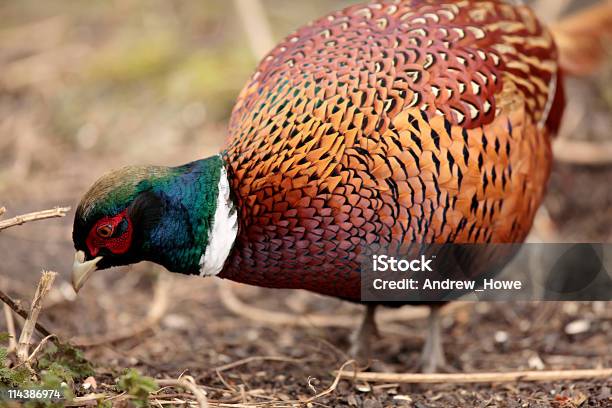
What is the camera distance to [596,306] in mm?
4926

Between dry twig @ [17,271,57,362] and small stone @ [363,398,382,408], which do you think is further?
small stone @ [363,398,382,408]

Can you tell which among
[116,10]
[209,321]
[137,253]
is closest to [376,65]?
[137,253]

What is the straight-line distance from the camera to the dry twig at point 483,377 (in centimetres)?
373

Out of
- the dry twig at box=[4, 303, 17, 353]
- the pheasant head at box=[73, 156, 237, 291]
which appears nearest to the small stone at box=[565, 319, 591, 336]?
the pheasant head at box=[73, 156, 237, 291]

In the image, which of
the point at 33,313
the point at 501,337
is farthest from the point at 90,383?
the point at 501,337

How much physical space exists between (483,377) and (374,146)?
1251mm

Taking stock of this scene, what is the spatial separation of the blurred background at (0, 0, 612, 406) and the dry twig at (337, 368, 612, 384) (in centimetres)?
7

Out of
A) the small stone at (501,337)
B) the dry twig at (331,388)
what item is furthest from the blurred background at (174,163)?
the dry twig at (331,388)

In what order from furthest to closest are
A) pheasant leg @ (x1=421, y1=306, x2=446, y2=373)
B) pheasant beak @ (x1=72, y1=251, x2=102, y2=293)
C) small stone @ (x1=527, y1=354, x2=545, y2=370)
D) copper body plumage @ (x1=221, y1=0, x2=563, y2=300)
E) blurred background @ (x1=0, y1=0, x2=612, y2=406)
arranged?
blurred background @ (x1=0, y1=0, x2=612, y2=406)
pheasant leg @ (x1=421, y1=306, x2=446, y2=373)
small stone @ (x1=527, y1=354, x2=545, y2=370)
copper body plumage @ (x1=221, y1=0, x2=563, y2=300)
pheasant beak @ (x1=72, y1=251, x2=102, y2=293)

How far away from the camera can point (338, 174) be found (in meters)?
3.30

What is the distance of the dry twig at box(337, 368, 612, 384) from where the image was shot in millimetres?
3729

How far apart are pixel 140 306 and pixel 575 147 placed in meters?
3.30

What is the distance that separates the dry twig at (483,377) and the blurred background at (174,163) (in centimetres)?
7

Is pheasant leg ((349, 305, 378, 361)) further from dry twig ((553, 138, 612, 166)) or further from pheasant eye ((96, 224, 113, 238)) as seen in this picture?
dry twig ((553, 138, 612, 166))
